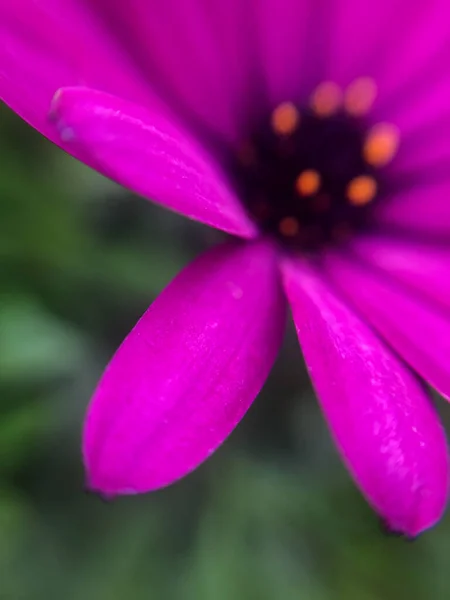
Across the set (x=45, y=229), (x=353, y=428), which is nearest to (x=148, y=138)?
(x=353, y=428)

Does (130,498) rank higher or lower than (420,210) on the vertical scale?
lower

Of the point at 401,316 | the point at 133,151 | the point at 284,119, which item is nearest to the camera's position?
the point at 133,151

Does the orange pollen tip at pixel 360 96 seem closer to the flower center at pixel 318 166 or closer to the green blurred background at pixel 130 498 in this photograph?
the flower center at pixel 318 166

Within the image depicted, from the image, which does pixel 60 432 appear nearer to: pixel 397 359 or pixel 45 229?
pixel 45 229

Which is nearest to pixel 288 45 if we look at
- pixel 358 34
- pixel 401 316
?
pixel 358 34

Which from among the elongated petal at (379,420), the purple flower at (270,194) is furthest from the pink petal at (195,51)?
the elongated petal at (379,420)

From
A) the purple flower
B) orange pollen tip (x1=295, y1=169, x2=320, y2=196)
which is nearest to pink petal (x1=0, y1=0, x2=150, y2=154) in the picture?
the purple flower

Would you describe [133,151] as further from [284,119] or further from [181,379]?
[284,119]
